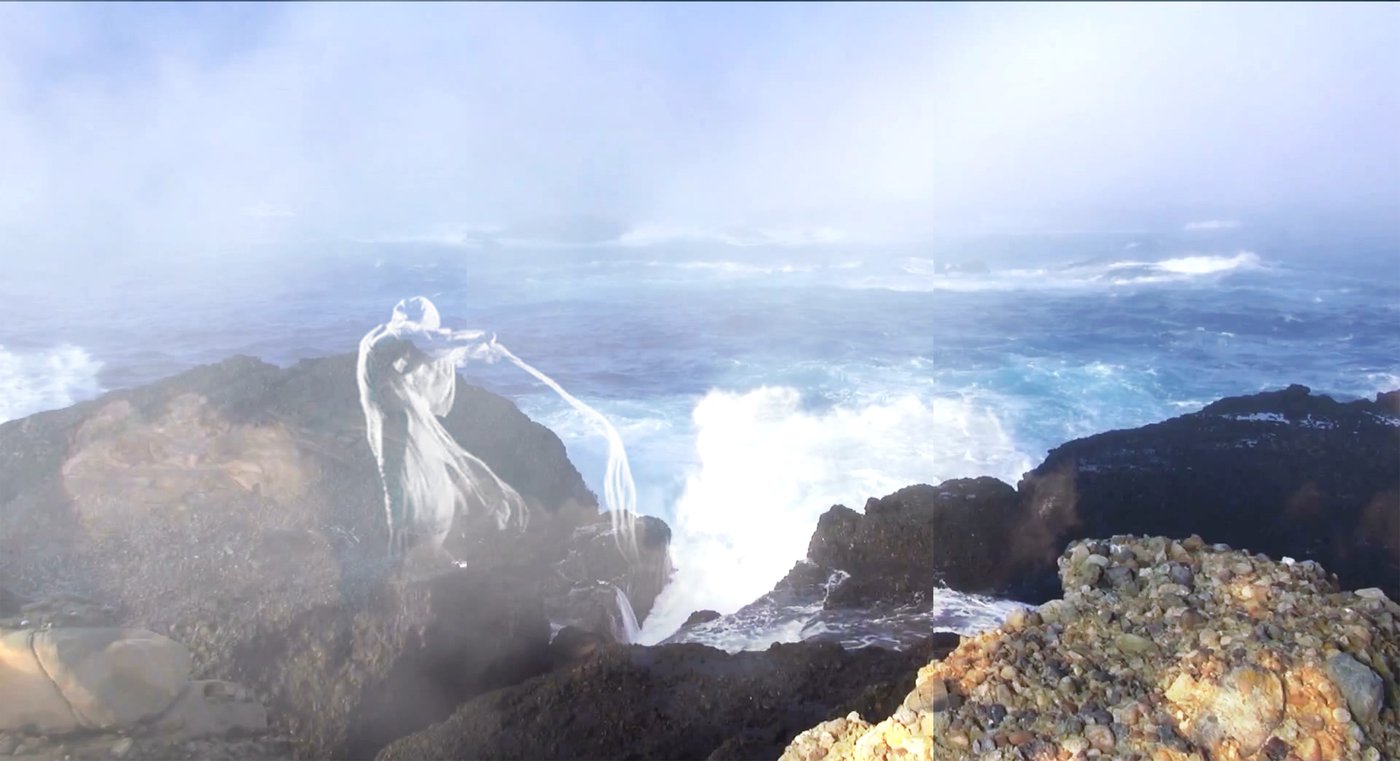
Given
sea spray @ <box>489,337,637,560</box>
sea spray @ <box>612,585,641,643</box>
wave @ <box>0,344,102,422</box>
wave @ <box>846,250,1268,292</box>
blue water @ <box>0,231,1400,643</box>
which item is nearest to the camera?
sea spray @ <box>612,585,641,643</box>

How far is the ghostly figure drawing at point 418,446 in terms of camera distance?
10.5 m

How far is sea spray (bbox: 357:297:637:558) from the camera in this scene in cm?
1056

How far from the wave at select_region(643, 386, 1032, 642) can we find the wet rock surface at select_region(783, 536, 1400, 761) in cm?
596

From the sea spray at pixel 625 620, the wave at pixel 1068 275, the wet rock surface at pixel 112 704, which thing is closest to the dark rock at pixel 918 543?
the sea spray at pixel 625 620

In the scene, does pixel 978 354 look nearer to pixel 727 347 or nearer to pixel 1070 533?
pixel 727 347

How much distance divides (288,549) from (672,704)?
186 inches

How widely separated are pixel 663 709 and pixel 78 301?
12.3 metres

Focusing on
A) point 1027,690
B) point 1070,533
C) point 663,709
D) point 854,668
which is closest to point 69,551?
point 663,709

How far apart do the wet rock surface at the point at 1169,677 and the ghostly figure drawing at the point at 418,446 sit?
6.40 metres

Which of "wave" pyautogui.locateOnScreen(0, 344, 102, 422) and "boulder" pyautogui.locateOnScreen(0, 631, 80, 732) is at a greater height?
"wave" pyautogui.locateOnScreen(0, 344, 102, 422)

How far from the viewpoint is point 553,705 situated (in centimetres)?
771

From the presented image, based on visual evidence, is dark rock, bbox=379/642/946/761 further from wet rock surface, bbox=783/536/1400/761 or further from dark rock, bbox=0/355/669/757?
wet rock surface, bbox=783/536/1400/761

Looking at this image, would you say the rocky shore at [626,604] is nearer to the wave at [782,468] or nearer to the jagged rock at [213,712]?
the jagged rock at [213,712]

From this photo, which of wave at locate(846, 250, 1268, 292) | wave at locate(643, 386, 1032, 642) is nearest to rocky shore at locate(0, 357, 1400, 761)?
wave at locate(643, 386, 1032, 642)
